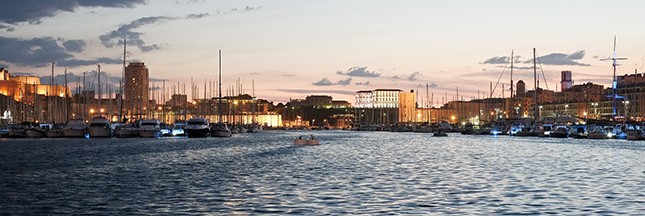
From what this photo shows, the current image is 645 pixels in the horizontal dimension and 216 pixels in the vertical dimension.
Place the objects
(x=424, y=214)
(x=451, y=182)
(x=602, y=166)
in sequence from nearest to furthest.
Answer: (x=424, y=214) → (x=451, y=182) → (x=602, y=166)

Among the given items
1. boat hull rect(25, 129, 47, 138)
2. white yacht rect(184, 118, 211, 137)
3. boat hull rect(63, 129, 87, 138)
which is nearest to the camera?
boat hull rect(63, 129, 87, 138)

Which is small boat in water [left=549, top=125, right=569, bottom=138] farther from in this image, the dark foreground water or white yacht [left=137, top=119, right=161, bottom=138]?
the dark foreground water

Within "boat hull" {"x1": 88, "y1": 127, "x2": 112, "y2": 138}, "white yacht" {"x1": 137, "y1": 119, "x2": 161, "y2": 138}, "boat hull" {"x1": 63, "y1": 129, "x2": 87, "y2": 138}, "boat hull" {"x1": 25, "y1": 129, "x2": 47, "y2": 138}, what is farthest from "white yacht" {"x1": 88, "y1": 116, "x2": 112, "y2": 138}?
"boat hull" {"x1": 25, "y1": 129, "x2": 47, "y2": 138}

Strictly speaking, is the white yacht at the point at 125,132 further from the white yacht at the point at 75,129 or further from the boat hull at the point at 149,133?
the white yacht at the point at 75,129

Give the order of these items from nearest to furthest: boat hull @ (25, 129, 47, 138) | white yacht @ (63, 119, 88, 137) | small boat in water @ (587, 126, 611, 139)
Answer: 1. white yacht @ (63, 119, 88, 137)
2. boat hull @ (25, 129, 47, 138)
3. small boat in water @ (587, 126, 611, 139)

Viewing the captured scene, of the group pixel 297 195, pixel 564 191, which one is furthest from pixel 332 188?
pixel 564 191

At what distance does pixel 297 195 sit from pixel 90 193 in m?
8.97

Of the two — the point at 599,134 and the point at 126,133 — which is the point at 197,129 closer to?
the point at 126,133

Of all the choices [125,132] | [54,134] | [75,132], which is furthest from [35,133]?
[125,132]

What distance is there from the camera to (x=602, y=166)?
6031cm

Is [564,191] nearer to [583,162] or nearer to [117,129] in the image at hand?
[583,162]


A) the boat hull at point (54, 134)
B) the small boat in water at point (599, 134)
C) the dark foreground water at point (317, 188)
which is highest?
the boat hull at point (54, 134)

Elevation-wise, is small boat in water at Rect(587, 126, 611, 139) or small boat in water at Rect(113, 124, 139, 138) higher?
small boat in water at Rect(113, 124, 139, 138)

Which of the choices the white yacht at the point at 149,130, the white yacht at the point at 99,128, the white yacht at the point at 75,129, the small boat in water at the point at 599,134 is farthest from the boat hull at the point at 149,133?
the small boat in water at the point at 599,134
